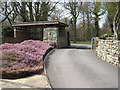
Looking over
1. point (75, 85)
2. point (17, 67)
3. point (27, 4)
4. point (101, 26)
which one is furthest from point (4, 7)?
point (101, 26)

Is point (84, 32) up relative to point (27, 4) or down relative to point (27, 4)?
down

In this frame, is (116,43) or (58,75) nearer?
(58,75)

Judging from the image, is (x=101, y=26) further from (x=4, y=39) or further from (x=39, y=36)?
(x=4, y=39)

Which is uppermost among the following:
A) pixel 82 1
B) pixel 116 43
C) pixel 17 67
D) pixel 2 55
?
pixel 82 1

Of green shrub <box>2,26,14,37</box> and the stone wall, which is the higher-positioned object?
green shrub <box>2,26,14,37</box>

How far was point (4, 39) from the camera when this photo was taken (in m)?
12.8

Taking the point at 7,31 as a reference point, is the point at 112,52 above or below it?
below

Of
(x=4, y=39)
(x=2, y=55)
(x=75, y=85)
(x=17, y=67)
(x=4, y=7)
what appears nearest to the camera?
(x=75, y=85)

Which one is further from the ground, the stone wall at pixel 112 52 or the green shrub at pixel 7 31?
the green shrub at pixel 7 31

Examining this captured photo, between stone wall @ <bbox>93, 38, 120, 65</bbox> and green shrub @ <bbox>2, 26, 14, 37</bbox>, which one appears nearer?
stone wall @ <bbox>93, 38, 120, 65</bbox>

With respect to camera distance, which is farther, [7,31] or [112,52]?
[7,31]

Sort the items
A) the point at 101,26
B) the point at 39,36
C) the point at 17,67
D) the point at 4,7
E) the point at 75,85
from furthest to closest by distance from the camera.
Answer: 1. the point at 101,26
2. the point at 4,7
3. the point at 39,36
4. the point at 17,67
5. the point at 75,85

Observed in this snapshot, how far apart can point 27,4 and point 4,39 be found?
8735mm

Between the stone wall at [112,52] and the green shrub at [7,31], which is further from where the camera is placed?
the green shrub at [7,31]
